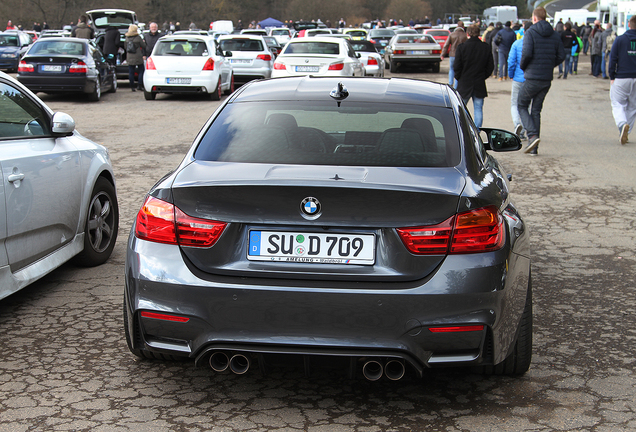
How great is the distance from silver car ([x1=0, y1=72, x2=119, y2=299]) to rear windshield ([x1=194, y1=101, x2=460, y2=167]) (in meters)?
1.36

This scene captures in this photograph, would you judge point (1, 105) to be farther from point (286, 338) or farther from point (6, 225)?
point (286, 338)

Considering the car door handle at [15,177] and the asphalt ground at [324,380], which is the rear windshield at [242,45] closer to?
the asphalt ground at [324,380]

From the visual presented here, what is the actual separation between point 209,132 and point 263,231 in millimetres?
982

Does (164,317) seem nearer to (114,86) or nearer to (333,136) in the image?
(333,136)

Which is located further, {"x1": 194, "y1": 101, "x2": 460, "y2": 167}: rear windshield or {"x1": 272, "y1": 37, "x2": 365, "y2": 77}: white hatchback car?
{"x1": 272, "y1": 37, "x2": 365, "y2": 77}: white hatchback car

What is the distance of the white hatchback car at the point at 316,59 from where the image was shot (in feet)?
60.8

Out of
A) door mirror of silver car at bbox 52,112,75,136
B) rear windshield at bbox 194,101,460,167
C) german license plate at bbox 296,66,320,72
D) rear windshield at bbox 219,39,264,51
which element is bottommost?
german license plate at bbox 296,66,320,72

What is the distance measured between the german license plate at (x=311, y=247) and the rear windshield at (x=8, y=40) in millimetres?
30879

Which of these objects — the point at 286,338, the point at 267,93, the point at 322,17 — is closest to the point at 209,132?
the point at 267,93

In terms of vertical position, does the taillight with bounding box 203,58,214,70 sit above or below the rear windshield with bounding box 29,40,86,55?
below

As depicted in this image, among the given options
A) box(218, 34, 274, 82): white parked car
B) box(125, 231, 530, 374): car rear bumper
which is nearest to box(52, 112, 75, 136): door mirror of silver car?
box(125, 231, 530, 374): car rear bumper

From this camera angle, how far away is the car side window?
15.5ft

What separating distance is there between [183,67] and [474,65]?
8347 mm

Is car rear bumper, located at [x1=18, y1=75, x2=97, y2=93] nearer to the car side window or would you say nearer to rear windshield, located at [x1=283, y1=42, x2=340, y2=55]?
rear windshield, located at [x1=283, y1=42, x2=340, y2=55]
